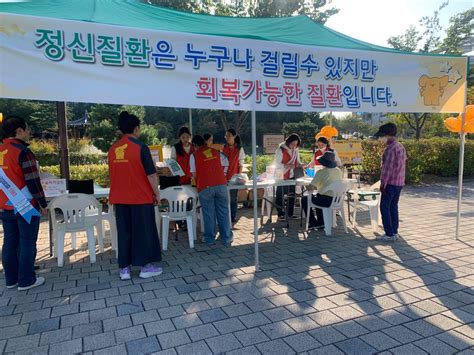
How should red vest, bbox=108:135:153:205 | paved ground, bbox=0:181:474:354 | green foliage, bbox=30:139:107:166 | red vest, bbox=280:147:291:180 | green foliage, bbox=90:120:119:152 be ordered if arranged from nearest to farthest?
paved ground, bbox=0:181:474:354
red vest, bbox=108:135:153:205
red vest, bbox=280:147:291:180
green foliage, bbox=30:139:107:166
green foliage, bbox=90:120:119:152

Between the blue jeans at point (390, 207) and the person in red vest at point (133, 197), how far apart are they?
125 inches

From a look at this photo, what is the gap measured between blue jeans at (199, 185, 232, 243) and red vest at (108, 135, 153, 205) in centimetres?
128

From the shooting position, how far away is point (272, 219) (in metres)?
6.36

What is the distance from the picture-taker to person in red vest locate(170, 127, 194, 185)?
5461 mm

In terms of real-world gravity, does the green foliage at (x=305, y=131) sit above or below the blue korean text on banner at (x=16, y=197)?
above

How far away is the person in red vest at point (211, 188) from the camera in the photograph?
15.3 ft

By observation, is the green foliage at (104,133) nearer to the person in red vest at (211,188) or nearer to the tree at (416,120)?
the person in red vest at (211,188)

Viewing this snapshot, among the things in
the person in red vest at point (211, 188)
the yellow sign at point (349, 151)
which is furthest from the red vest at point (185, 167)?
the yellow sign at point (349, 151)

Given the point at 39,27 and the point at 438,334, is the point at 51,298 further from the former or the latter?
the point at 438,334

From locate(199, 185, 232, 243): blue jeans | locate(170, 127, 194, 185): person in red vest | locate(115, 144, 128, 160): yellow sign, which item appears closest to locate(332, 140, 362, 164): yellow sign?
locate(170, 127, 194, 185): person in red vest

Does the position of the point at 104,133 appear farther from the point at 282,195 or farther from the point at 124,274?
the point at 124,274

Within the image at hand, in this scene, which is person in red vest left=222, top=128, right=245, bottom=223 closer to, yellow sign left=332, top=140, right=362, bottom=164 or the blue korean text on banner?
the blue korean text on banner

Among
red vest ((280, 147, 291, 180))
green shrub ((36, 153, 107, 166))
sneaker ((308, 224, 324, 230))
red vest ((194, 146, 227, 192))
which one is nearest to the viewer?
red vest ((194, 146, 227, 192))

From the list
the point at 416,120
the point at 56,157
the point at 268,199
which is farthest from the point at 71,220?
the point at 416,120
